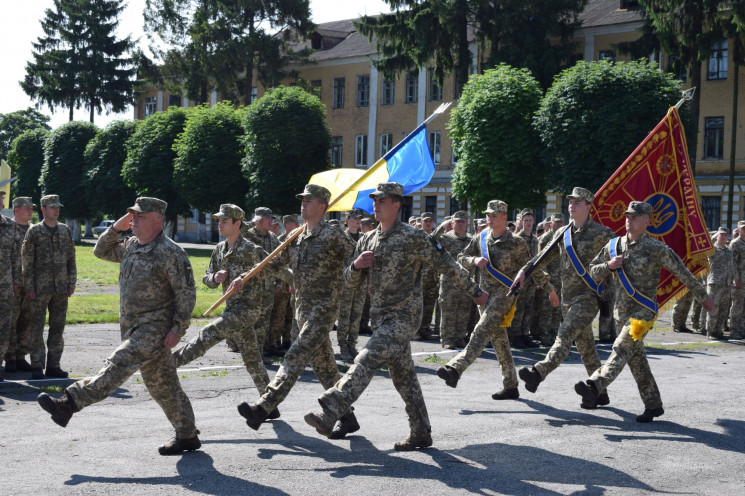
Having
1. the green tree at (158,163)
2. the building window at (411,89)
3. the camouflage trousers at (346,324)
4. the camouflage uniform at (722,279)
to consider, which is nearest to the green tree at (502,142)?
the building window at (411,89)

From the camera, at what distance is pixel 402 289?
7578 mm

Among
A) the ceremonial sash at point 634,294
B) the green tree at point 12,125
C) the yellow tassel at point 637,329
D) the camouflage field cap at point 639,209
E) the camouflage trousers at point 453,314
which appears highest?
the green tree at point 12,125

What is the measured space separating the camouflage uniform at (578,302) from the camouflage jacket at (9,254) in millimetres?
5899

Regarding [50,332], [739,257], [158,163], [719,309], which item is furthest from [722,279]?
[158,163]

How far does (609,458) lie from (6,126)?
104 meters

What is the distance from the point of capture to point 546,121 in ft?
125

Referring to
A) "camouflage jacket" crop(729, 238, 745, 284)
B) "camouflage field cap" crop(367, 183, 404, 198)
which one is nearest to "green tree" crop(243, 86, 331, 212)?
"camouflage jacket" crop(729, 238, 745, 284)

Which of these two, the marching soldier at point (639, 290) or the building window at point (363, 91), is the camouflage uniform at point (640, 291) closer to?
the marching soldier at point (639, 290)

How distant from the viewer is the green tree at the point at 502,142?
39.8m

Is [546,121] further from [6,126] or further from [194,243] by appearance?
[6,126]

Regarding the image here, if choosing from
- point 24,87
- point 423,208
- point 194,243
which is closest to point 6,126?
point 24,87

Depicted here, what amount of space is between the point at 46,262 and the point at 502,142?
30.4 metres

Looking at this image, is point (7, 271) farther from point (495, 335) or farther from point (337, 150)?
point (337, 150)

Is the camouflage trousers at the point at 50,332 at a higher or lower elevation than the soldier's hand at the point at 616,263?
lower
